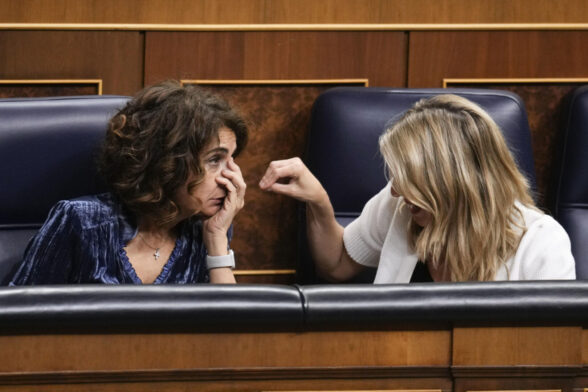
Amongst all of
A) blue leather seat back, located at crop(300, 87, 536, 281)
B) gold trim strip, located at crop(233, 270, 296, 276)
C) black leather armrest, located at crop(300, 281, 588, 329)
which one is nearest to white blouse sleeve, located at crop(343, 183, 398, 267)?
blue leather seat back, located at crop(300, 87, 536, 281)

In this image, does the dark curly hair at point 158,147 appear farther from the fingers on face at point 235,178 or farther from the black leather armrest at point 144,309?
the black leather armrest at point 144,309

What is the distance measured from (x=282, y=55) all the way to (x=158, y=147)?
1.66 ft

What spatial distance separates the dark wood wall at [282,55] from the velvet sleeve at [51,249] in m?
0.49

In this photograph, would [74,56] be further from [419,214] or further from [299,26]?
[419,214]

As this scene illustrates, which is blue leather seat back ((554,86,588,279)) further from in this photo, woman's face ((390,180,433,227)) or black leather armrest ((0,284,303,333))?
black leather armrest ((0,284,303,333))

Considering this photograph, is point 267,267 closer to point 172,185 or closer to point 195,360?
point 172,185

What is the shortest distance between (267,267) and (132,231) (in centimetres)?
47

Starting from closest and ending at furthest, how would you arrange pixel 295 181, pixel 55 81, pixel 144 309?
pixel 144 309 → pixel 295 181 → pixel 55 81

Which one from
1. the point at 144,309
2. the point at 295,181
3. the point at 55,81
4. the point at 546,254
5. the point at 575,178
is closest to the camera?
the point at 144,309

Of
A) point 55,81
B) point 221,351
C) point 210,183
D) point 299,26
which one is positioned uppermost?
point 299,26

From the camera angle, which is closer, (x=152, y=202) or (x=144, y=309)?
(x=144, y=309)

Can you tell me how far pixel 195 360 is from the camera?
65 cm

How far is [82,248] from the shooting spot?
42.5 inches

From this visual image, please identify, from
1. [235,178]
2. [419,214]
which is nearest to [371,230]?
[419,214]
